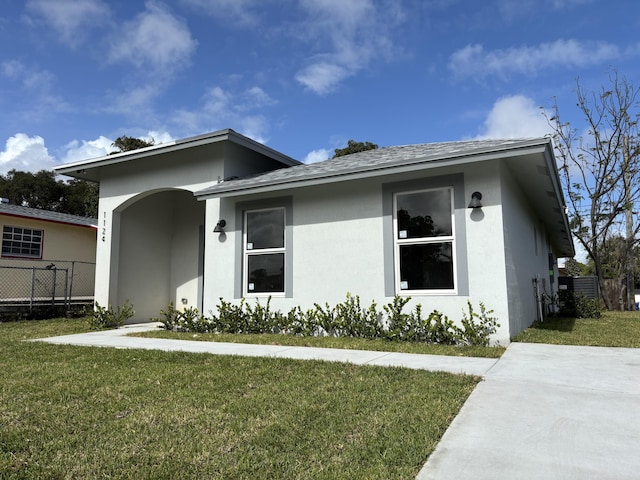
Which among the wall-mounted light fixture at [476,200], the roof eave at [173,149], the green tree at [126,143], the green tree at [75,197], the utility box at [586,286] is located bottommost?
the utility box at [586,286]

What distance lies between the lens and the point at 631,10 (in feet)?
33.9

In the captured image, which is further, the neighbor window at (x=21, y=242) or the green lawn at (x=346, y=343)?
the neighbor window at (x=21, y=242)

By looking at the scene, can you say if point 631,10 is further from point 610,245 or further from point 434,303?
point 610,245

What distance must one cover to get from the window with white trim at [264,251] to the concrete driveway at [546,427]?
4.86 meters

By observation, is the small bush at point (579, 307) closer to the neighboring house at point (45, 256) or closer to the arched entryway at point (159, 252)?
the arched entryway at point (159, 252)

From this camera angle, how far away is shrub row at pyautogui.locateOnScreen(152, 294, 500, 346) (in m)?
6.64

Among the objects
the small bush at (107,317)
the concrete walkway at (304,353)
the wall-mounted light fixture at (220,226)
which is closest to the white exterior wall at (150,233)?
the small bush at (107,317)

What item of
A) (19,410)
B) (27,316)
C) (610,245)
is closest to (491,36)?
(19,410)

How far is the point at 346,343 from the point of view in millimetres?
6754

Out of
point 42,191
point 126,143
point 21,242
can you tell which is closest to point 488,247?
point 21,242

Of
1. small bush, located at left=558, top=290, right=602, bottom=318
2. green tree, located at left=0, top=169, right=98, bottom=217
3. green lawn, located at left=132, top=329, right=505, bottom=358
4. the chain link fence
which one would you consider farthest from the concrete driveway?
green tree, located at left=0, top=169, right=98, bottom=217

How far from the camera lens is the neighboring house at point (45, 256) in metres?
13.9

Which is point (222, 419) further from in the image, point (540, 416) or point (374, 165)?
point (374, 165)

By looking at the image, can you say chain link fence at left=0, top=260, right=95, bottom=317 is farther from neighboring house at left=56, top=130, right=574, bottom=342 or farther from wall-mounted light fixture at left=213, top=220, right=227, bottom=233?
wall-mounted light fixture at left=213, top=220, right=227, bottom=233
